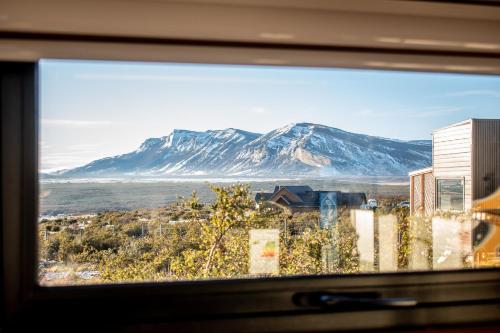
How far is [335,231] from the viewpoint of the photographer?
161 cm

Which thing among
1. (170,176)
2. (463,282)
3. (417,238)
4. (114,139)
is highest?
(114,139)

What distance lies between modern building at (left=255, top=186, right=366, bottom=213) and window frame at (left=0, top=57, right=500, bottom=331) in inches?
8.4

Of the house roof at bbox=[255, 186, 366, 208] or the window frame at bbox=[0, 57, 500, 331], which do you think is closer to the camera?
the window frame at bbox=[0, 57, 500, 331]

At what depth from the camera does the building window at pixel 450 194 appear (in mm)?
1654

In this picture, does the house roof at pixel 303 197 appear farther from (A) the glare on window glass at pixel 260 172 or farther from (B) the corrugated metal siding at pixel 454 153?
(B) the corrugated metal siding at pixel 454 153

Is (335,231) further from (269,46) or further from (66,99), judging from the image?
(66,99)

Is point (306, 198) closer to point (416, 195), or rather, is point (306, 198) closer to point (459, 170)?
point (416, 195)

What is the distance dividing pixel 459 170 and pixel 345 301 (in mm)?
561

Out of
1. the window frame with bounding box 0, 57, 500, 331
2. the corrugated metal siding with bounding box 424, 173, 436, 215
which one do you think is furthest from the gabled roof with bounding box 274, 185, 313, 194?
the corrugated metal siding with bounding box 424, 173, 436, 215

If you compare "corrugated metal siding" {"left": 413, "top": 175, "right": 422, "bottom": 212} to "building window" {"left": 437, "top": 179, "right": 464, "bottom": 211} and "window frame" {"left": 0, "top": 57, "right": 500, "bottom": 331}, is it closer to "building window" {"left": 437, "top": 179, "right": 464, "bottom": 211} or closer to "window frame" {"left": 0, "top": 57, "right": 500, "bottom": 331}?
"building window" {"left": 437, "top": 179, "right": 464, "bottom": 211}

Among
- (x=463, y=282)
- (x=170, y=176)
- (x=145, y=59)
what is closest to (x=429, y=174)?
(x=463, y=282)

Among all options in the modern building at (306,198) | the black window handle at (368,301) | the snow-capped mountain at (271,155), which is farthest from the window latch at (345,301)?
the snow-capped mountain at (271,155)

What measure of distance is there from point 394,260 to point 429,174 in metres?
0.29

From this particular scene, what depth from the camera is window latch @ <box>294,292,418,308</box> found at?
153 centimetres
